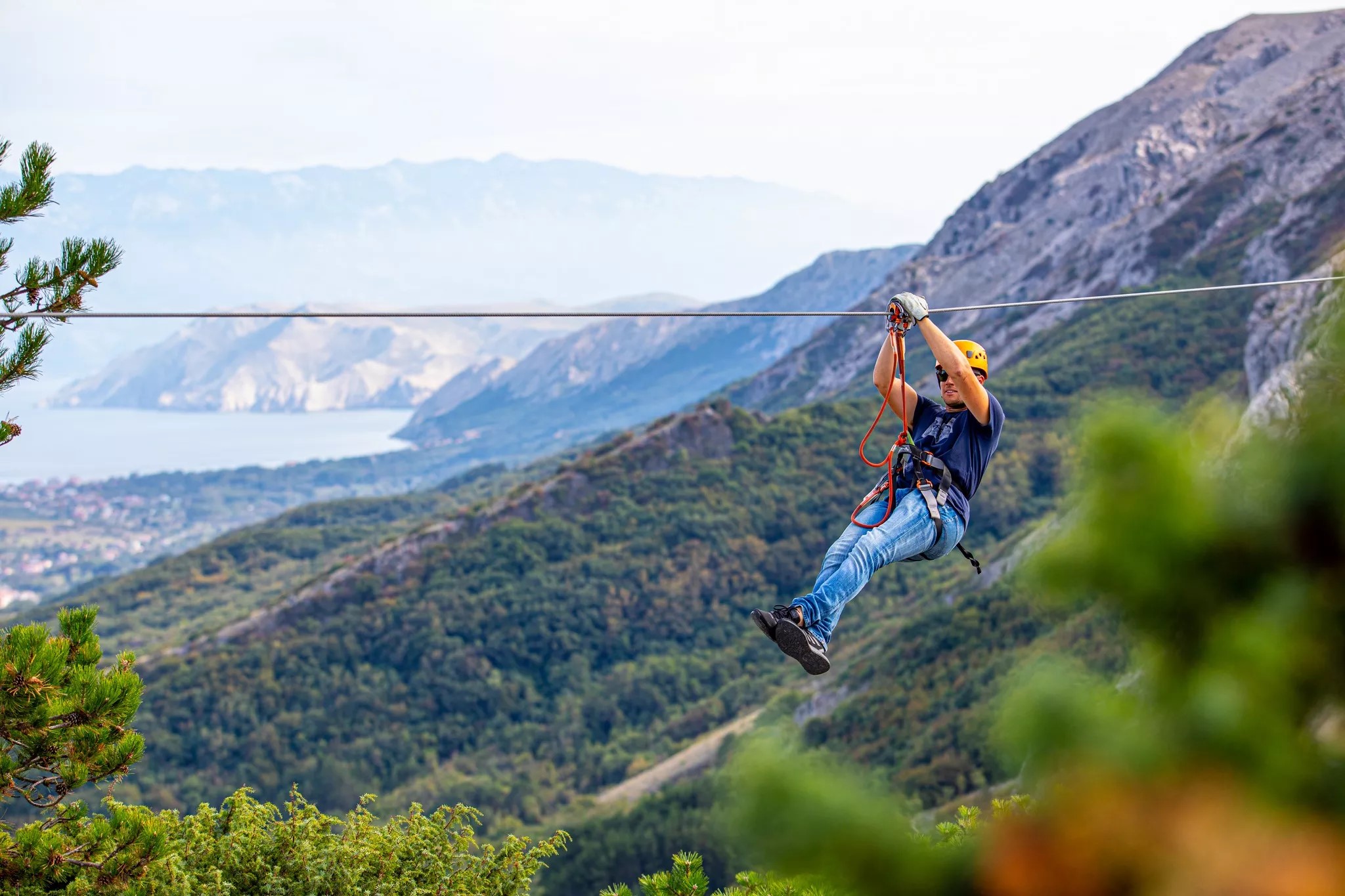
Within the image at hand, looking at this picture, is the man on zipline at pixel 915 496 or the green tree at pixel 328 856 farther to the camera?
the green tree at pixel 328 856

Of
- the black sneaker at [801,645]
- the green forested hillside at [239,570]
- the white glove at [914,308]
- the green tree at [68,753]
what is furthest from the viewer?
the green forested hillside at [239,570]

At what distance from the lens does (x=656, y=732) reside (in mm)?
56156

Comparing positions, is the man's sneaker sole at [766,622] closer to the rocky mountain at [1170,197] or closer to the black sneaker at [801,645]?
the black sneaker at [801,645]

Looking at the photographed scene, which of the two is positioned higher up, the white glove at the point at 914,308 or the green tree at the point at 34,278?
the green tree at the point at 34,278

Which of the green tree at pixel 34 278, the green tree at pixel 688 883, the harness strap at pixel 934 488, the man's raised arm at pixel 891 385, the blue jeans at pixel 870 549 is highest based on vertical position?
the green tree at pixel 34 278

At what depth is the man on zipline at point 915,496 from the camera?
7910 mm

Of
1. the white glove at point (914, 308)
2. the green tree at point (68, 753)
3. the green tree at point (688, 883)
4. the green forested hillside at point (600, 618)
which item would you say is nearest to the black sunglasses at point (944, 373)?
the white glove at point (914, 308)

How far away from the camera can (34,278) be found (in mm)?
9305

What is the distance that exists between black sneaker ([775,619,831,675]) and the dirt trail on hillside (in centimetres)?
4002

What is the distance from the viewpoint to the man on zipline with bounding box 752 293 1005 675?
7.91 meters

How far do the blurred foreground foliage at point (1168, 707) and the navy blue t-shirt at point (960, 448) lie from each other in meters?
6.95

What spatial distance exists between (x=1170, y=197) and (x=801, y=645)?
80969 millimetres

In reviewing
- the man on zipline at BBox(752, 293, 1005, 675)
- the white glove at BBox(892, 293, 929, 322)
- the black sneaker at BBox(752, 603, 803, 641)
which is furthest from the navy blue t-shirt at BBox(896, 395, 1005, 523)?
the black sneaker at BBox(752, 603, 803, 641)

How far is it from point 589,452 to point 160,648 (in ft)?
101
